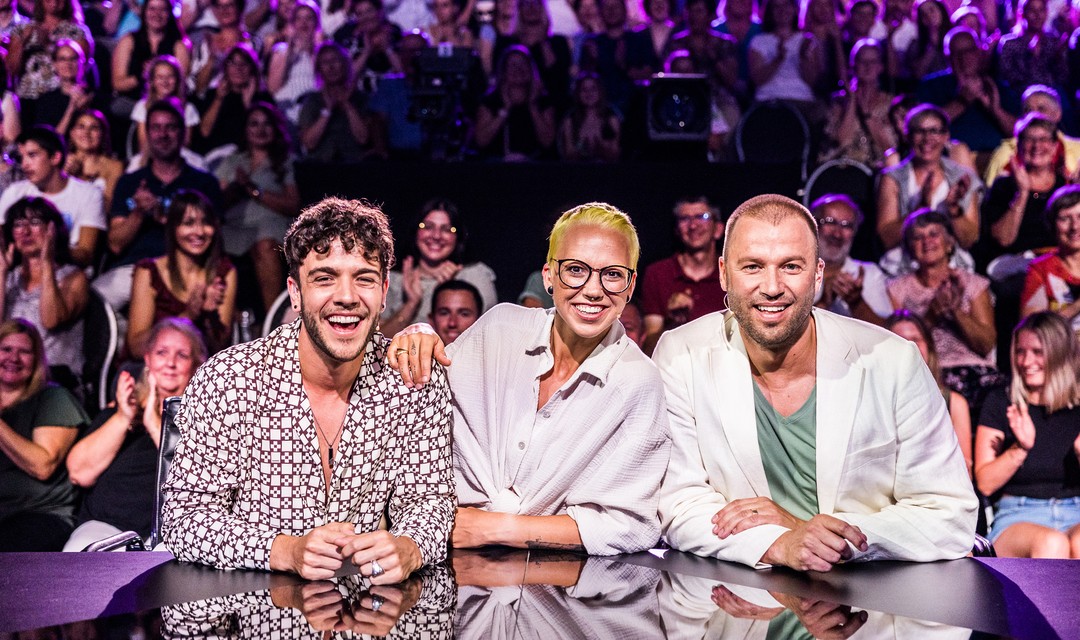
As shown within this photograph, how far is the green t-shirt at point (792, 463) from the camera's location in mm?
2336

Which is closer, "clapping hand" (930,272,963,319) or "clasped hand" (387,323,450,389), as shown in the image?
"clasped hand" (387,323,450,389)

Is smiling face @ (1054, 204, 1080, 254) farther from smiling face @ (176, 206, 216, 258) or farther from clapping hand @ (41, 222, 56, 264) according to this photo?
clapping hand @ (41, 222, 56, 264)

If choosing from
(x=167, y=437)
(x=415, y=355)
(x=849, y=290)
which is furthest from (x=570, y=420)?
(x=849, y=290)

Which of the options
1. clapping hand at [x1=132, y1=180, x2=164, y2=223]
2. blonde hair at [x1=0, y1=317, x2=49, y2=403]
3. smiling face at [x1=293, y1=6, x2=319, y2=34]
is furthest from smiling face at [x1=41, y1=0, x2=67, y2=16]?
blonde hair at [x1=0, y1=317, x2=49, y2=403]

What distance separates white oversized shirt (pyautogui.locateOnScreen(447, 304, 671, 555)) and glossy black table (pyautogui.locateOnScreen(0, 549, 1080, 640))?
0.12 metres

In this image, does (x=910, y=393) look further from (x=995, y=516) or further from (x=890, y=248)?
(x=890, y=248)

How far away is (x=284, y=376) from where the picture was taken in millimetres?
2191

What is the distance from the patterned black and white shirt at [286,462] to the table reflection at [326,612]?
16 cm

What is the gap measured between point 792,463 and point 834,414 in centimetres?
14

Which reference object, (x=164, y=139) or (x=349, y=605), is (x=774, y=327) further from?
(x=164, y=139)

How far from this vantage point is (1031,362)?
163 inches

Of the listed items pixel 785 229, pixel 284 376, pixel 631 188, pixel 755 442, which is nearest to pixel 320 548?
pixel 284 376

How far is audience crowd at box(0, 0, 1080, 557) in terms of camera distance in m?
4.12

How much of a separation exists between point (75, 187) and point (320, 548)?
148 inches
